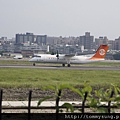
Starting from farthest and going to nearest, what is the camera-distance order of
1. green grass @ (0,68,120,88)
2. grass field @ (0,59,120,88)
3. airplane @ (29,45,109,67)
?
airplane @ (29,45,109,67) < grass field @ (0,59,120,88) < green grass @ (0,68,120,88)

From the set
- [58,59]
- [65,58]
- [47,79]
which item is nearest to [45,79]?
[47,79]

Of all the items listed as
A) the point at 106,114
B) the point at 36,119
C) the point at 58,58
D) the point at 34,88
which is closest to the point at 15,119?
the point at 36,119

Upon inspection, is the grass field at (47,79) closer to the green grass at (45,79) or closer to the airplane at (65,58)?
the green grass at (45,79)

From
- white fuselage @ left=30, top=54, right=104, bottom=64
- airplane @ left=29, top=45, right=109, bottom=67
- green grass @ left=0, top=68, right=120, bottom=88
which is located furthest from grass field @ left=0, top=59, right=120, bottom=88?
airplane @ left=29, top=45, right=109, bottom=67

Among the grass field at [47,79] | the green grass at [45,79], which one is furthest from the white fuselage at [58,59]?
the green grass at [45,79]

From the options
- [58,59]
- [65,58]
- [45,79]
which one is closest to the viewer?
[45,79]

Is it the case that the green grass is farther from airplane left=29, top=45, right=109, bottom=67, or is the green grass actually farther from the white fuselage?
airplane left=29, top=45, right=109, bottom=67

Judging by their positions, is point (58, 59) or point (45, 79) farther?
point (58, 59)

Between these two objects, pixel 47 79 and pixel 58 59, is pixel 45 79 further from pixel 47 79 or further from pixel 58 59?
pixel 58 59

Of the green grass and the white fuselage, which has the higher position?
the green grass

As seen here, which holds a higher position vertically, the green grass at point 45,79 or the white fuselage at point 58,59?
the green grass at point 45,79

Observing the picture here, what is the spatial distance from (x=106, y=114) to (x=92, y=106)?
309 millimetres

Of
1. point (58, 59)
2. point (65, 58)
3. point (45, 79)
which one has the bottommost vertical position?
point (58, 59)

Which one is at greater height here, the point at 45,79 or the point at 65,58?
the point at 45,79
